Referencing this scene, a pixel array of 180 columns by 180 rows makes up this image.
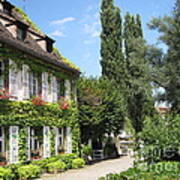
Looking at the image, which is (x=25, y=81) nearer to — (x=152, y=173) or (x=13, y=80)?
(x=13, y=80)

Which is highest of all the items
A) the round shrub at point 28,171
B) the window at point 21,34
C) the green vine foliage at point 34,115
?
the window at point 21,34

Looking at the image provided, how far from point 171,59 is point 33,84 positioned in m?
13.6

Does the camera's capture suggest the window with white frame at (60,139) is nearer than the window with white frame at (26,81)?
No

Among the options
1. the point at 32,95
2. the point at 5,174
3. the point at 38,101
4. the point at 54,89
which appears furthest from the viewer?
the point at 54,89

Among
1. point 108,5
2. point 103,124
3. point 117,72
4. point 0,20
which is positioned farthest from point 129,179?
point 108,5

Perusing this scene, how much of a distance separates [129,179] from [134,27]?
3132cm

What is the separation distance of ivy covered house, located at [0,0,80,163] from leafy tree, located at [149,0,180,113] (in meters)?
8.44

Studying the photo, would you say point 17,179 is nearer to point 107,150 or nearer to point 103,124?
point 103,124

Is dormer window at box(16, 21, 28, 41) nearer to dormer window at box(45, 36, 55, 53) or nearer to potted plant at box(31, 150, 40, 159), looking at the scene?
dormer window at box(45, 36, 55, 53)

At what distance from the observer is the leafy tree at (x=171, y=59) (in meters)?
26.8

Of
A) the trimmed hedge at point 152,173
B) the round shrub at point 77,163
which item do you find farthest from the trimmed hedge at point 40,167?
the trimmed hedge at point 152,173

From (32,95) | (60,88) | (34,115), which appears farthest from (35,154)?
A: (60,88)

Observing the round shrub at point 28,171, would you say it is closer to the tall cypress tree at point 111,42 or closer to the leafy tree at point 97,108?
the leafy tree at point 97,108

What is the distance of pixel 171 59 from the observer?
27797mm
